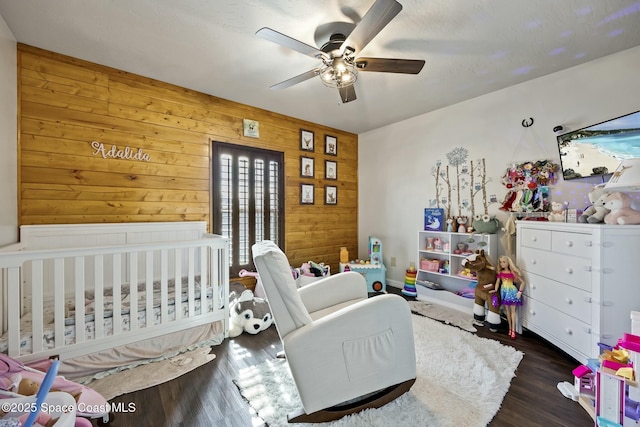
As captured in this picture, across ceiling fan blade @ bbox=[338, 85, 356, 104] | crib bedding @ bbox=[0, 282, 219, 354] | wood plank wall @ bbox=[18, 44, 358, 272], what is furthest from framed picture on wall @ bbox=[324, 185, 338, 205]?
crib bedding @ bbox=[0, 282, 219, 354]

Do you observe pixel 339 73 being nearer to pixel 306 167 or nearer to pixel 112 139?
pixel 306 167

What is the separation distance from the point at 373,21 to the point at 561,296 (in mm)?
2340

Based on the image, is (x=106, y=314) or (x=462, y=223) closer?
(x=106, y=314)

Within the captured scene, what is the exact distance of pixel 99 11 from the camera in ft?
5.76

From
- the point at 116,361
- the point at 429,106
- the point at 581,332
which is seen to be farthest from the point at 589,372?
the point at 116,361

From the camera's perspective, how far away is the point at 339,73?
1.96 meters

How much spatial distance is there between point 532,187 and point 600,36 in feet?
4.08

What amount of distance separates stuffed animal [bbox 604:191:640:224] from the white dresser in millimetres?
79

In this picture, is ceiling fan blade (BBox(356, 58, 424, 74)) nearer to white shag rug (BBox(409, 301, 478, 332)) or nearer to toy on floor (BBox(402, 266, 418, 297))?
white shag rug (BBox(409, 301, 478, 332))

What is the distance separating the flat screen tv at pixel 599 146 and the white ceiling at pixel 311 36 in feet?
2.13

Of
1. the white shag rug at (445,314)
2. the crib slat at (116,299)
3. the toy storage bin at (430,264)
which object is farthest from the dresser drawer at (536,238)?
the crib slat at (116,299)

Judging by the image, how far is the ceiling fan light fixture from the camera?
1.90m

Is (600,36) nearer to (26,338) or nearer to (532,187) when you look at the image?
(532,187)

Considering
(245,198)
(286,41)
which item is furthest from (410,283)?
(286,41)
